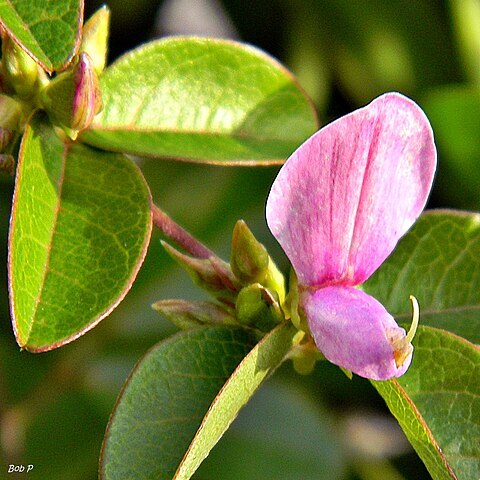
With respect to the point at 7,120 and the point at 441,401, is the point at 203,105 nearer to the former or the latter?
the point at 7,120

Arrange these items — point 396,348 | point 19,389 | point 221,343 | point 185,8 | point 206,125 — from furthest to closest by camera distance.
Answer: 1. point 185,8
2. point 19,389
3. point 206,125
4. point 221,343
5. point 396,348

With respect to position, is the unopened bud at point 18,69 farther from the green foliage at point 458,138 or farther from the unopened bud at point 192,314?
the green foliage at point 458,138

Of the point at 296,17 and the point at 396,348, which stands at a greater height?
the point at 396,348

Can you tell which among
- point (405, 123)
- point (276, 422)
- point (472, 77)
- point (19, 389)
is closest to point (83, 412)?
point (19, 389)

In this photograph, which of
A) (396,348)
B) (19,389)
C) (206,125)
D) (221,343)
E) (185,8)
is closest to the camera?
(396,348)

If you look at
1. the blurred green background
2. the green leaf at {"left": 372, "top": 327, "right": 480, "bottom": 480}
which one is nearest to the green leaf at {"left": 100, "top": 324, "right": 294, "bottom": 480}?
the green leaf at {"left": 372, "top": 327, "right": 480, "bottom": 480}

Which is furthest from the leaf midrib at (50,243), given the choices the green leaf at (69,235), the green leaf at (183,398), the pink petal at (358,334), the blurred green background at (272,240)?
the blurred green background at (272,240)

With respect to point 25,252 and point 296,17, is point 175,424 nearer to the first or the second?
point 25,252

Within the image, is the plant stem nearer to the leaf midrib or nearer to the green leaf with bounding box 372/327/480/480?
the leaf midrib
